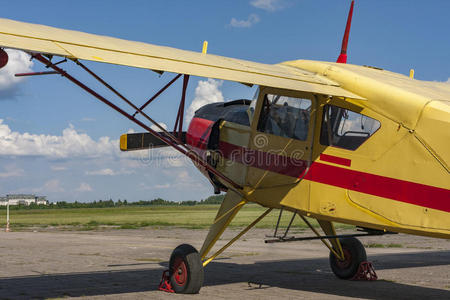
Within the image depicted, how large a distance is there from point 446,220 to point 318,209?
5.94 ft

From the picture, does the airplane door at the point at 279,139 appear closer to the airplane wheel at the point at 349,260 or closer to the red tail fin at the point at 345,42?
the red tail fin at the point at 345,42

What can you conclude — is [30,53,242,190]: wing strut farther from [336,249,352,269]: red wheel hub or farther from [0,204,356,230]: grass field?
[0,204,356,230]: grass field

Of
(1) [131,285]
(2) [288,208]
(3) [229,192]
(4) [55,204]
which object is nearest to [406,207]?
(2) [288,208]

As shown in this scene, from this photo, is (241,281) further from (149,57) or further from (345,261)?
(149,57)

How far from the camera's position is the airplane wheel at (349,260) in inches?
431

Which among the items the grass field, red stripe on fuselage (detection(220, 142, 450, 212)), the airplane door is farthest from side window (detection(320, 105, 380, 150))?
the grass field

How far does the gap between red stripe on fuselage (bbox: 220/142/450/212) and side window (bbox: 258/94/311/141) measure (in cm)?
39

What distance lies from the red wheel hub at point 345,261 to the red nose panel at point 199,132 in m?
3.62

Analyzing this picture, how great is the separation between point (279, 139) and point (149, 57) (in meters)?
2.65

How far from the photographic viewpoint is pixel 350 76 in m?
8.16

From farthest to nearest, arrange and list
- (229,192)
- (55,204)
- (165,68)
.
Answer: (55,204), (229,192), (165,68)

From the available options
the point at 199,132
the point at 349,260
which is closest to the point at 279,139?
the point at 199,132

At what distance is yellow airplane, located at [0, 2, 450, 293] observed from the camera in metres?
7.03

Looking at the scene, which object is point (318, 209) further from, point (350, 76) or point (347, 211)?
point (350, 76)
